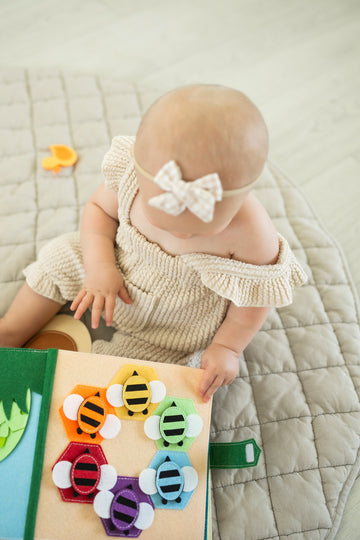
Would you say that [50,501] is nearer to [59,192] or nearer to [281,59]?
[59,192]

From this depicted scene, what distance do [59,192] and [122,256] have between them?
310 millimetres

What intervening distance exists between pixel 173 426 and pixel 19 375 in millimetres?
212

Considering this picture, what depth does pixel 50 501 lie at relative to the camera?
54 cm

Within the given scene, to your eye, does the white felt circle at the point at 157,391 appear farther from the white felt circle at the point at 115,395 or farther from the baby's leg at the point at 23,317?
the baby's leg at the point at 23,317

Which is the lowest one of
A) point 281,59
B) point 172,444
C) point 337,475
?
point 337,475

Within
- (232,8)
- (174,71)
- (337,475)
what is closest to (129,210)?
(337,475)

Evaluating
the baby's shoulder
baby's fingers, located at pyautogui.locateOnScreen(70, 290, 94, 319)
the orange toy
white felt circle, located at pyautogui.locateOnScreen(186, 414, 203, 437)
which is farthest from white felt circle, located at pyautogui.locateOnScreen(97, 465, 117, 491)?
the orange toy

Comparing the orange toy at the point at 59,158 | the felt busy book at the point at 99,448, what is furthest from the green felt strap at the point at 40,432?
the orange toy at the point at 59,158

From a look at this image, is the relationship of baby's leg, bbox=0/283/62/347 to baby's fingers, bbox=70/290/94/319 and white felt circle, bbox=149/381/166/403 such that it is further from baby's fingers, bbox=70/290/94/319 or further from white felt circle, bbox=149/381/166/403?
white felt circle, bbox=149/381/166/403

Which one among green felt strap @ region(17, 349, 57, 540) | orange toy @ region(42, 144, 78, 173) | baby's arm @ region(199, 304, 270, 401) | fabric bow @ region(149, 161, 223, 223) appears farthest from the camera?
orange toy @ region(42, 144, 78, 173)

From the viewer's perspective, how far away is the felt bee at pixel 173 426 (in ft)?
1.90

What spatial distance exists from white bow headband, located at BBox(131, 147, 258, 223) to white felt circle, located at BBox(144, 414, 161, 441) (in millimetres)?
288

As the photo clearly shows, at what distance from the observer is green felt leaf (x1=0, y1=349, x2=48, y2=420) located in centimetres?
58

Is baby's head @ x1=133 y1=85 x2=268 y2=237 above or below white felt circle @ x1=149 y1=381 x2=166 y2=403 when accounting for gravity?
above
